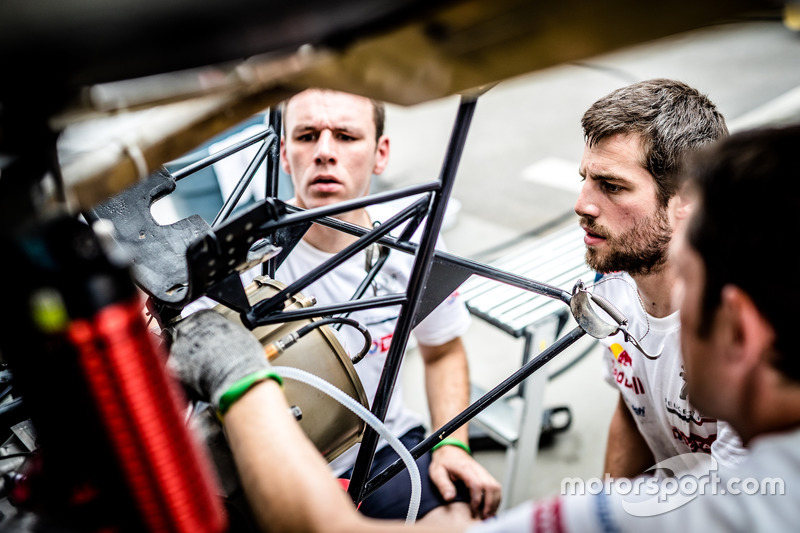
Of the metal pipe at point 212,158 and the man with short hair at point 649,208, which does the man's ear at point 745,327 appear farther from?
the metal pipe at point 212,158

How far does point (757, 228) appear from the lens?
598mm

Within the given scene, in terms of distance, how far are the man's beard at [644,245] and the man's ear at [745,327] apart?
0.68m

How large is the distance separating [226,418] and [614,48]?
1.91ft

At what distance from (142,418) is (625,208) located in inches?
44.8

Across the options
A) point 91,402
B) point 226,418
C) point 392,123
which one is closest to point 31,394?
point 91,402

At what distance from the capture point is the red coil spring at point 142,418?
17.6 inches

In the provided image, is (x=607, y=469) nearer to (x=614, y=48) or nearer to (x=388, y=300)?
(x=388, y=300)

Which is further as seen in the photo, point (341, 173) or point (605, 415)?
point (605, 415)

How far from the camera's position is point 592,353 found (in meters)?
2.73

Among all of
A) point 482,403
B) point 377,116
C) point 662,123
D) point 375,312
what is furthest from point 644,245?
point 377,116

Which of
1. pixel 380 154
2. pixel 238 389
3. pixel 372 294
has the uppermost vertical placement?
pixel 380 154

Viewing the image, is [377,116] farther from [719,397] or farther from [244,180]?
[719,397]

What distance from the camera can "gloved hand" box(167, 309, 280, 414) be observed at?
27.3 inches

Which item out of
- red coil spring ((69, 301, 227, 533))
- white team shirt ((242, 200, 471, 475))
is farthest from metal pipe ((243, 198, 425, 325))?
white team shirt ((242, 200, 471, 475))
